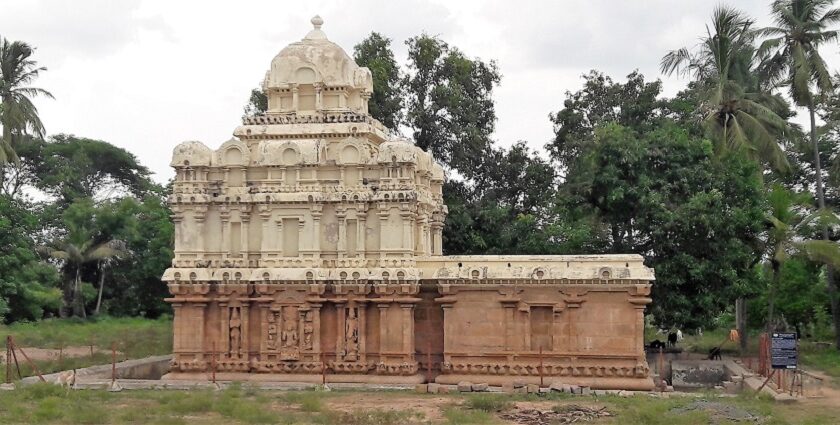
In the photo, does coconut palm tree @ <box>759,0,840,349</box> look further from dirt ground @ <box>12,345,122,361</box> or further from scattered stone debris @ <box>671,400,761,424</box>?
dirt ground @ <box>12,345,122,361</box>

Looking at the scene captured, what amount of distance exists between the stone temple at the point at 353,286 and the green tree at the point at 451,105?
1117 centimetres

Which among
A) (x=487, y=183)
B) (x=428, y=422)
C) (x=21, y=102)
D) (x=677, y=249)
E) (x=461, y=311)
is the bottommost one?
(x=428, y=422)

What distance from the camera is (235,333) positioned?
2119cm

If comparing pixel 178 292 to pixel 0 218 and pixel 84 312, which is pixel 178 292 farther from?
pixel 84 312

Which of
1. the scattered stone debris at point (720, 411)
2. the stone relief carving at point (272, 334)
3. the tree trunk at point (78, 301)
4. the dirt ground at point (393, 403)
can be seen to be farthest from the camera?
the tree trunk at point (78, 301)

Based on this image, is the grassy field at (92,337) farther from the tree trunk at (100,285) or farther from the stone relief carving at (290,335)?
the stone relief carving at (290,335)

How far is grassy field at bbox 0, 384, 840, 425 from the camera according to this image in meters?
15.3

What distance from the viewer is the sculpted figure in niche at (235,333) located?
69.4ft

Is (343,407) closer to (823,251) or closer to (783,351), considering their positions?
(783,351)

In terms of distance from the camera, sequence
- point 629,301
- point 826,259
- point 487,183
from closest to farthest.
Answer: point 629,301, point 826,259, point 487,183

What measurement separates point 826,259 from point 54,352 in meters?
22.9

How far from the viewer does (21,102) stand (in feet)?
123

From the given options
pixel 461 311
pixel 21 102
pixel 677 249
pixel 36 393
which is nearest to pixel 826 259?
pixel 677 249

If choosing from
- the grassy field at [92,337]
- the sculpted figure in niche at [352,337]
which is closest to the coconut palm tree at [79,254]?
the grassy field at [92,337]
